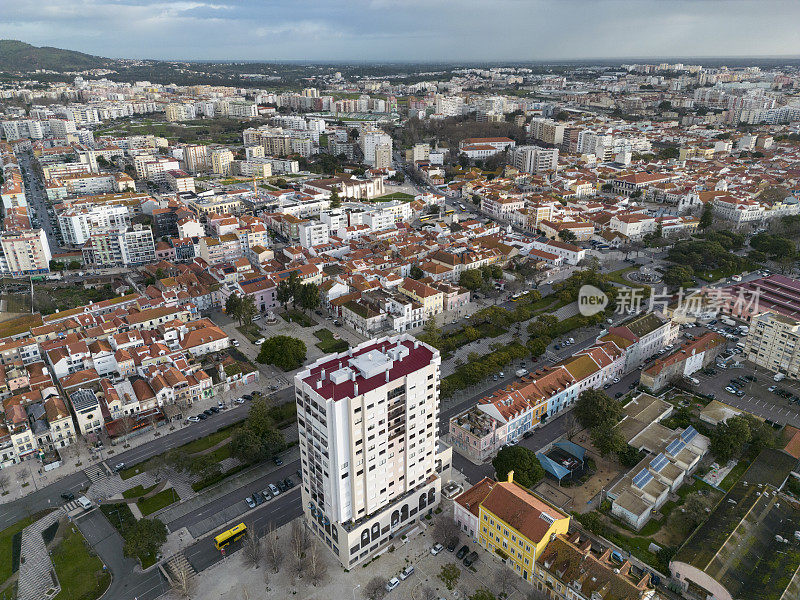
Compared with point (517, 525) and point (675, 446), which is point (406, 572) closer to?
point (517, 525)

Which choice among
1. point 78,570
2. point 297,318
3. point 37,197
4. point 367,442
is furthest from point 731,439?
point 37,197

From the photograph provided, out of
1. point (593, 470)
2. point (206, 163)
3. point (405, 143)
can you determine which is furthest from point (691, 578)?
point (405, 143)

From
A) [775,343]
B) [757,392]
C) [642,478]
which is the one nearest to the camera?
[642,478]

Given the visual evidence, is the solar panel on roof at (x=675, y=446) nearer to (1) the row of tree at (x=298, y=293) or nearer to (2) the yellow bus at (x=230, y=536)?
(2) the yellow bus at (x=230, y=536)

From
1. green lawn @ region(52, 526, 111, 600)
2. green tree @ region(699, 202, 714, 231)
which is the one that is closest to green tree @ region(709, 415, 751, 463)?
green lawn @ region(52, 526, 111, 600)

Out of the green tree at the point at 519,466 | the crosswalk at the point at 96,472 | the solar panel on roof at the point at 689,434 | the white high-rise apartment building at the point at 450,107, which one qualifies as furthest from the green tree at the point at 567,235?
the white high-rise apartment building at the point at 450,107

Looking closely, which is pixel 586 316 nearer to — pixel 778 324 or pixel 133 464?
pixel 778 324

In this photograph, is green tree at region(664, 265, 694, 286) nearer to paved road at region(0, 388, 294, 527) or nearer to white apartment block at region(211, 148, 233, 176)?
paved road at region(0, 388, 294, 527)
